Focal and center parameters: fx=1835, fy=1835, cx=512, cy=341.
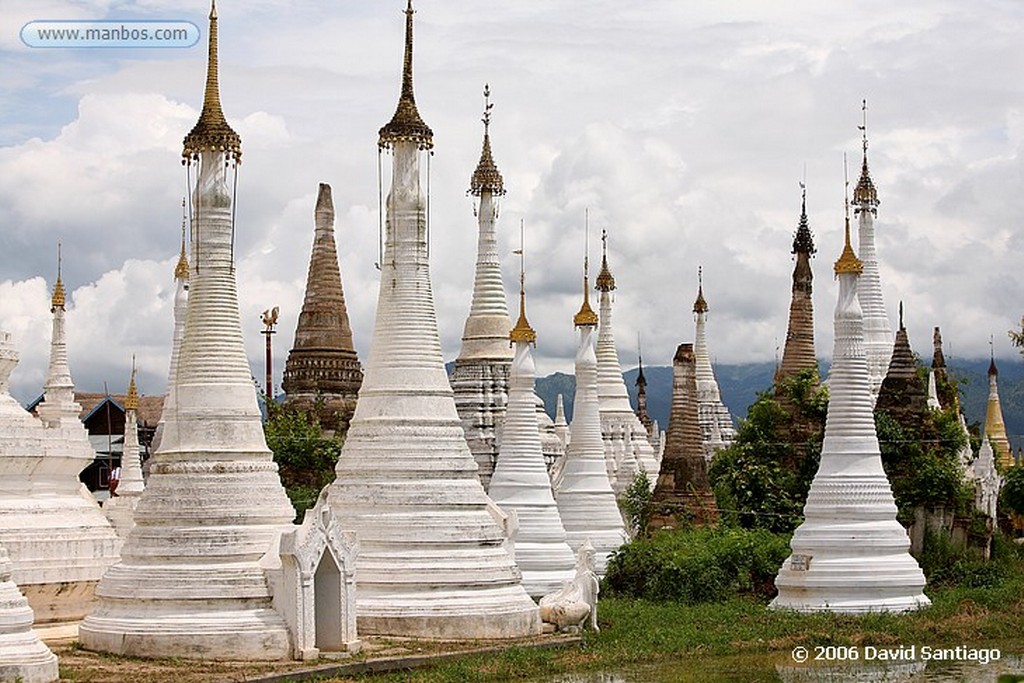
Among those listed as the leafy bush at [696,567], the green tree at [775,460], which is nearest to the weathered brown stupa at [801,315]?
the green tree at [775,460]

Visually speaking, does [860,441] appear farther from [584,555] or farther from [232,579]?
[232,579]

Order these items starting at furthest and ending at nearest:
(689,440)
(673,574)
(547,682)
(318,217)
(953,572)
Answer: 1. (318,217)
2. (689,440)
3. (953,572)
4. (673,574)
5. (547,682)

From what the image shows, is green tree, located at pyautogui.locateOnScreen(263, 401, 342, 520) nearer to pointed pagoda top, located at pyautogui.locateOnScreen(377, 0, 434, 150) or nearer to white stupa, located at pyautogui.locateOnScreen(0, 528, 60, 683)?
pointed pagoda top, located at pyautogui.locateOnScreen(377, 0, 434, 150)

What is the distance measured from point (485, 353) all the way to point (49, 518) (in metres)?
21.5

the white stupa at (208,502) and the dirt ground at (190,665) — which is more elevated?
the white stupa at (208,502)

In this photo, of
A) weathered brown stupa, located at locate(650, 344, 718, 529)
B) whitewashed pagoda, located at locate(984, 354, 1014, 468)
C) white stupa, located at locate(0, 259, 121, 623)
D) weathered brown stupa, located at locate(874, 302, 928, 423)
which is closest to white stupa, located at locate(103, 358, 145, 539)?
white stupa, located at locate(0, 259, 121, 623)

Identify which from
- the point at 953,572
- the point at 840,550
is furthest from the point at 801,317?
the point at 840,550

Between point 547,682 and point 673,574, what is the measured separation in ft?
48.6

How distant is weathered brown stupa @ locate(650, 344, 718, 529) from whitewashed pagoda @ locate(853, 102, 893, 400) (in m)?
7.09

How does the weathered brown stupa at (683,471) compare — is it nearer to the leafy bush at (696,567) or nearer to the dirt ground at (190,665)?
the leafy bush at (696,567)

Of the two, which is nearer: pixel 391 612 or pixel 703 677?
pixel 703 677

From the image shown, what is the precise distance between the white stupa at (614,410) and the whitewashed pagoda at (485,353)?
629 centimetres

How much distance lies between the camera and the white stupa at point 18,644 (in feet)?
92.4

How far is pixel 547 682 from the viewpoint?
107 ft
